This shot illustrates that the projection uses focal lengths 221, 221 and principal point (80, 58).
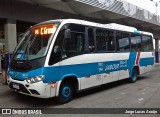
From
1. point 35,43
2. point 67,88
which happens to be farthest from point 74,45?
point 67,88

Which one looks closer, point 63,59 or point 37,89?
point 37,89

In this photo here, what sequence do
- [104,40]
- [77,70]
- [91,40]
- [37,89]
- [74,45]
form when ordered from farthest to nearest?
[104,40]
[91,40]
[77,70]
[74,45]
[37,89]

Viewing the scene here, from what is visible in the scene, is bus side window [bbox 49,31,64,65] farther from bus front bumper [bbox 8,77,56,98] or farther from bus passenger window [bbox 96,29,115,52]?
bus passenger window [bbox 96,29,115,52]

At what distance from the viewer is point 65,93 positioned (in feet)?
23.9

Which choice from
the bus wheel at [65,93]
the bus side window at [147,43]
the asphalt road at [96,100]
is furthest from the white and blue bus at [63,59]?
the bus side window at [147,43]

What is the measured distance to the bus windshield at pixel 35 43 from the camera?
269 inches

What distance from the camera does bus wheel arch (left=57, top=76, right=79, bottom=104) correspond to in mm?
7109

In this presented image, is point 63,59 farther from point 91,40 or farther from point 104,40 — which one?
point 104,40

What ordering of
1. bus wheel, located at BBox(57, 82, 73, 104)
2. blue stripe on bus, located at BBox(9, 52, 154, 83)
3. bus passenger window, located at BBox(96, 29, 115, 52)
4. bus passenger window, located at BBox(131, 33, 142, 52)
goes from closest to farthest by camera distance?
1. blue stripe on bus, located at BBox(9, 52, 154, 83)
2. bus wheel, located at BBox(57, 82, 73, 104)
3. bus passenger window, located at BBox(96, 29, 115, 52)
4. bus passenger window, located at BBox(131, 33, 142, 52)

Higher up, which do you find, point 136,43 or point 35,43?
point 136,43

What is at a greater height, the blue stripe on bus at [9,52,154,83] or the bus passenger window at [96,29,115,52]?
the bus passenger window at [96,29,115,52]

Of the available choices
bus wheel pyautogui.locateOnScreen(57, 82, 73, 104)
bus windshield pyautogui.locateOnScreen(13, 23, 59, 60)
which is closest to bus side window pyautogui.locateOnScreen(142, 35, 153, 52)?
bus wheel pyautogui.locateOnScreen(57, 82, 73, 104)

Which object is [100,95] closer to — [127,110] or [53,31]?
[127,110]

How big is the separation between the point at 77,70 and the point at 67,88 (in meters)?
0.74
